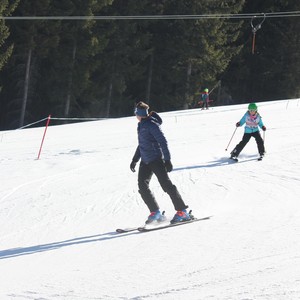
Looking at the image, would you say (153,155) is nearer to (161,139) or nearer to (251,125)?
(161,139)

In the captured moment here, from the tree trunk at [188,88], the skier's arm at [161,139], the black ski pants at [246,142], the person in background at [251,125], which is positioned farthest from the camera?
the tree trunk at [188,88]

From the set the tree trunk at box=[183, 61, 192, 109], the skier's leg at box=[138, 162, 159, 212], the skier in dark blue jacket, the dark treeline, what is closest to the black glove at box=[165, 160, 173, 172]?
the skier in dark blue jacket

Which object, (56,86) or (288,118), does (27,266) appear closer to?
(288,118)

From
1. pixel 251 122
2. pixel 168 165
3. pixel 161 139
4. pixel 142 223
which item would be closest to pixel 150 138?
pixel 161 139

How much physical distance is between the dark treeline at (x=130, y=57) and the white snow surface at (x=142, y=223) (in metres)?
19.1

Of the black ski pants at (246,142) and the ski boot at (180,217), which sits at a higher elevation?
the black ski pants at (246,142)

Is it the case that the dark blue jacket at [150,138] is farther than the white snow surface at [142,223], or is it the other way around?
the dark blue jacket at [150,138]

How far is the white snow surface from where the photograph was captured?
5.64m

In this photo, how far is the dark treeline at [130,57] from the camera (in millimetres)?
34281

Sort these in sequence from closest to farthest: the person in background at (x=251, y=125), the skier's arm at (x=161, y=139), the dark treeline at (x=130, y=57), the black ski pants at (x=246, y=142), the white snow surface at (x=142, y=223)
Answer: the white snow surface at (x=142, y=223), the skier's arm at (x=161, y=139), the person in background at (x=251, y=125), the black ski pants at (x=246, y=142), the dark treeline at (x=130, y=57)

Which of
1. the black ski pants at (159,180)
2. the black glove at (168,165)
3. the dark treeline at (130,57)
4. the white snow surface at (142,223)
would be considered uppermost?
the dark treeline at (130,57)

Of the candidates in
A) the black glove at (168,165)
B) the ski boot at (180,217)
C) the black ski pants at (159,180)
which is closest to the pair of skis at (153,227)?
the ski boot at (180,217)

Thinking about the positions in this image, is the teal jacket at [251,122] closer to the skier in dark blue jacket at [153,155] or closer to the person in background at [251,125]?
the person in background at [251,125]

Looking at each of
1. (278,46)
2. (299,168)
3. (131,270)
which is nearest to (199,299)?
(131,270)
